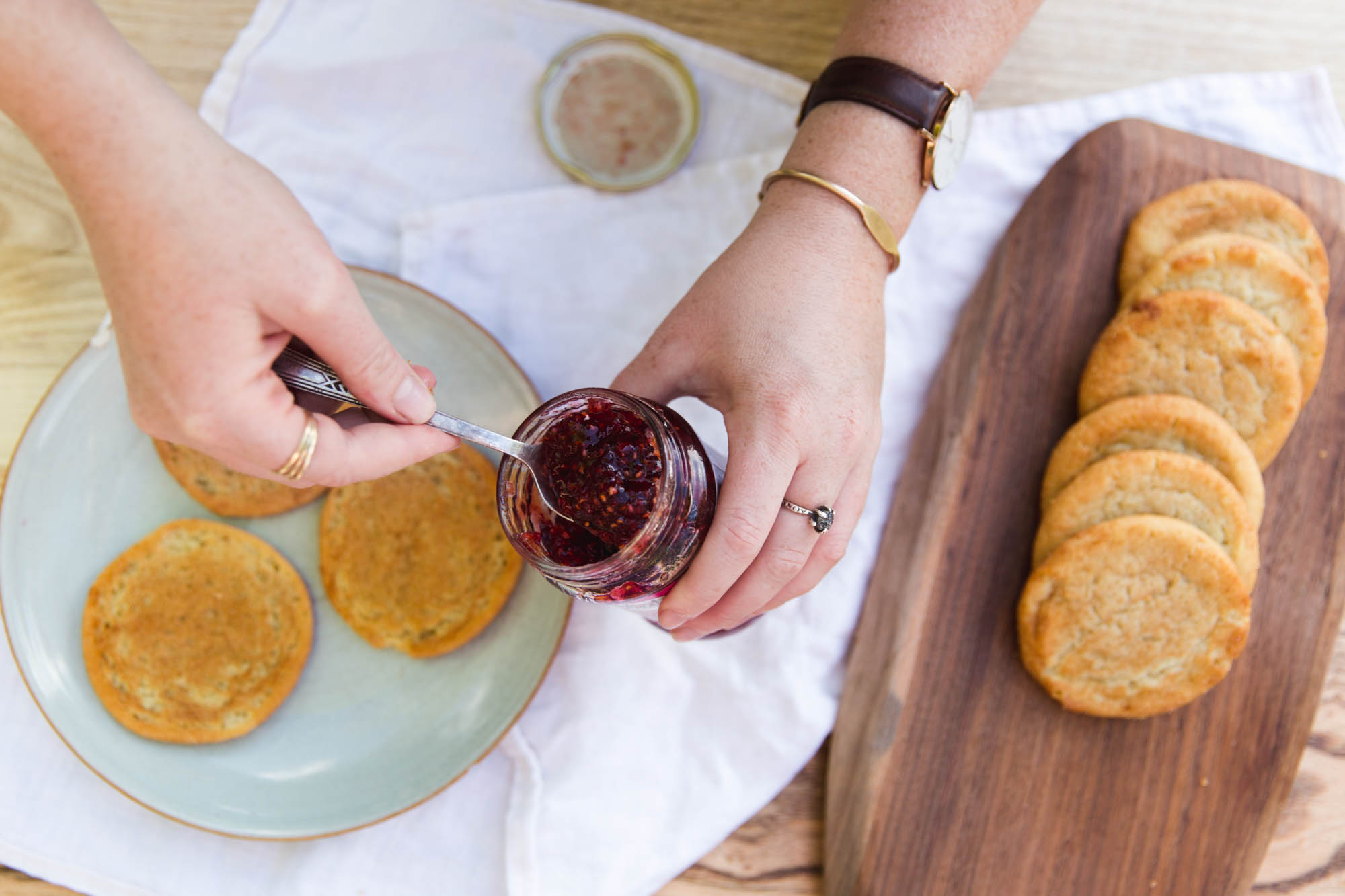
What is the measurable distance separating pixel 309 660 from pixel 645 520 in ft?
3.31

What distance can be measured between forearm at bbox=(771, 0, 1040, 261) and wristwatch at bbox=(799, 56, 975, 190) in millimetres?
13

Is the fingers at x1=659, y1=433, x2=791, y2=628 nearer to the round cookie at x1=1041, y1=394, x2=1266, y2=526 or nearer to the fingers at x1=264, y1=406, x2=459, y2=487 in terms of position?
the fingers at x1=264, y1=406, x2=459, y2=487

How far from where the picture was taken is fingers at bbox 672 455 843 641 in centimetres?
125

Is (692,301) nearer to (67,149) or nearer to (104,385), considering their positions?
(67,149)

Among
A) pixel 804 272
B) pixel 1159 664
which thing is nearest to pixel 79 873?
pixel 804 272

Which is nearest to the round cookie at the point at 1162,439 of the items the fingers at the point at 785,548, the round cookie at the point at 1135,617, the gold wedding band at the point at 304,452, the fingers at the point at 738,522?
the round cookie at the point at 1135,617

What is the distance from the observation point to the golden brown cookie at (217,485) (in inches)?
67.4

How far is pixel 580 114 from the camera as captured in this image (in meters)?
1.89

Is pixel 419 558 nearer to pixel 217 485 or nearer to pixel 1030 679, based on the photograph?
pixel 217 485

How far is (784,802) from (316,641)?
3.32 feet

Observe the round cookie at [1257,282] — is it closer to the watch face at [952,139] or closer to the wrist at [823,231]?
the watch face at [952,139]

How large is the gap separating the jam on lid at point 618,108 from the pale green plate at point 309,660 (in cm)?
49

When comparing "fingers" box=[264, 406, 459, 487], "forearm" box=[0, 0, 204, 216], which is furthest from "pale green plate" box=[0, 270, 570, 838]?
Result: "forearm" box=[0, 0, 204, 216]

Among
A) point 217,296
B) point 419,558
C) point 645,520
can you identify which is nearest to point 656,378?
point 645,520
